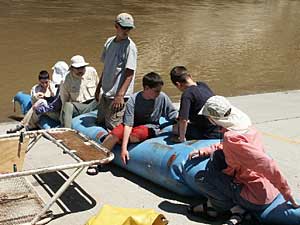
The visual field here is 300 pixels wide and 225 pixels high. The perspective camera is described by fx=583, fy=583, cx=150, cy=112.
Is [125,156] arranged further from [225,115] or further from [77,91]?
[77,91]

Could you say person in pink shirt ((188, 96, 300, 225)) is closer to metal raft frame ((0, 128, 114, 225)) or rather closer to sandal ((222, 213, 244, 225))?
sandal ((222, 213, 244, 225))

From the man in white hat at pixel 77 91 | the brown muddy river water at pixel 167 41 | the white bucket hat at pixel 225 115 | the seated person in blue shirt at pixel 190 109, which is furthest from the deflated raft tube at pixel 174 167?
the brown muddy river water at pixel 167 41

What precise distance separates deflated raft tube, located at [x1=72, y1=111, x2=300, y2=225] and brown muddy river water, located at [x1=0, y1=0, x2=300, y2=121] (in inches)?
172

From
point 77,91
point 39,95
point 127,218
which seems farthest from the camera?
point 39,95

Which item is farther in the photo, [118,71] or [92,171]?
[118,71]

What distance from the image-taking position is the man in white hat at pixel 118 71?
662cm

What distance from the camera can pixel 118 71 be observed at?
6.79 metres

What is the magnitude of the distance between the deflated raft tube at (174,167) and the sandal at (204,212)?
0.21m

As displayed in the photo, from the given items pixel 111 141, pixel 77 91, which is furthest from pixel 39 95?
pixel 111 141

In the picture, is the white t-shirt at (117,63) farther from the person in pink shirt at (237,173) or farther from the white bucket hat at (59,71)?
the white bucket hat at (59,71)

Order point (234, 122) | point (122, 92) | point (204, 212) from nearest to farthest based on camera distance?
point (234, 122) → point (204, 212) → point (122, 92)

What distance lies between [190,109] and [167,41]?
49.1 ft

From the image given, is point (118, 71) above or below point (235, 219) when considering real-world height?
above

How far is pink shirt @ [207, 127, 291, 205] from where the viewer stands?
4633 mm
